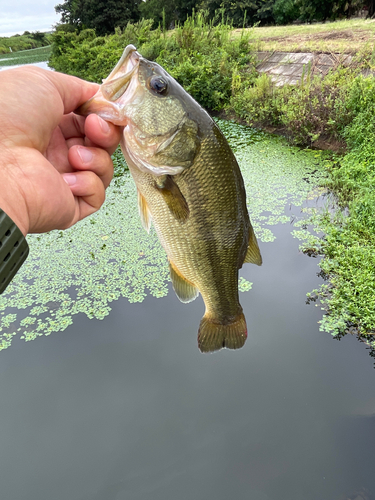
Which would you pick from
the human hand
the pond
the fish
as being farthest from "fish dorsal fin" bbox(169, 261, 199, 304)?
the pond

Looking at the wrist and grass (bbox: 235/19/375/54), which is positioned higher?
grass (bbox: 235/19/375/54)

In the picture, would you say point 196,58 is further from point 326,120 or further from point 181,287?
point 181,287

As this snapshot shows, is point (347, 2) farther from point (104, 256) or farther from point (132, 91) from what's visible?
point (132, 91)

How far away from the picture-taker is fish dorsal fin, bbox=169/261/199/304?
1.66 meters

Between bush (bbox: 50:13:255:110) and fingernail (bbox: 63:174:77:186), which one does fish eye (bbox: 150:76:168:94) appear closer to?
fingernail (bbox: 63:174:77:186)

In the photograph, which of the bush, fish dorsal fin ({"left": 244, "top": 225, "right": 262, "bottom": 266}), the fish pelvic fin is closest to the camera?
fish dorsal fin ({"left": 244, "top": 225, "right": 262, "bottom": 266})

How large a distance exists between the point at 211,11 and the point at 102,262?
2556 centimetres

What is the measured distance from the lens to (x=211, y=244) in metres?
1.51

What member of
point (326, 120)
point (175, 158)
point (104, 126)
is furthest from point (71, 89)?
point (326, 120)

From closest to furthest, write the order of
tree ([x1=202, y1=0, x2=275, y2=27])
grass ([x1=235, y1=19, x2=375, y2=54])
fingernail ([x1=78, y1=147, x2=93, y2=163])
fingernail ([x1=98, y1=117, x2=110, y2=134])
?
fingernail ([x1=98, y1=117, x2=110, y2=134]) → fingernail ([x1=78, y1=147, x2=93, y2=163]) → grass ([x1=235, y1=19, x2=375, y2=54]) → tree ([x1=202, y1=0, x2=275, y2=27])

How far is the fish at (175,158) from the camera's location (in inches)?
51.9

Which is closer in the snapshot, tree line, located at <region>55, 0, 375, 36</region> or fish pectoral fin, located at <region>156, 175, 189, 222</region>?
fish pectoral fin, located at <region>156, 175, 189, 222</region>

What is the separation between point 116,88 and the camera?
130cm

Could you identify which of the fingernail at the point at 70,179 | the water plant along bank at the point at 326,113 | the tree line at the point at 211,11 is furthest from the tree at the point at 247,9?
the fingernail at the point at 70,179
